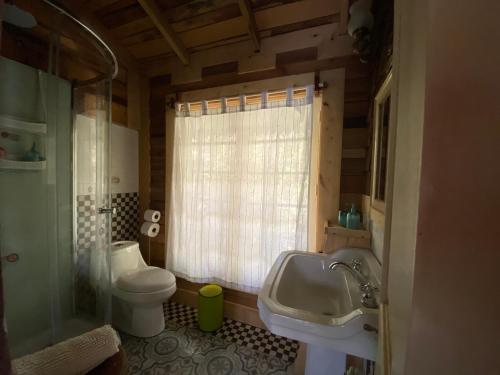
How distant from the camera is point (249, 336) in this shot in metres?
1.64

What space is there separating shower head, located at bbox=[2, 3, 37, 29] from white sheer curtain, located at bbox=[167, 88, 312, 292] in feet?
3.37

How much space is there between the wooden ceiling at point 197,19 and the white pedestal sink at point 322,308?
1624 mm

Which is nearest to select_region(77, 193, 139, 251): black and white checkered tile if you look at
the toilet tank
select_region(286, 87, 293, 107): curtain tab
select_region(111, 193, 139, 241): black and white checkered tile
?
select_region(111, 193, 139, 241): black and white checkered tile

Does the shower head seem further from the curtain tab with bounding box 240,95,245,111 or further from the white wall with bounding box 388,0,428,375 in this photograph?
the white wall with bounding box 388,0,428,375

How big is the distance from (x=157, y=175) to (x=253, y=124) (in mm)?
1191

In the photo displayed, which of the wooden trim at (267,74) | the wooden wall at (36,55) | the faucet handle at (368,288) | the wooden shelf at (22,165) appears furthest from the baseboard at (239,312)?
the wooden wall at (36,55)

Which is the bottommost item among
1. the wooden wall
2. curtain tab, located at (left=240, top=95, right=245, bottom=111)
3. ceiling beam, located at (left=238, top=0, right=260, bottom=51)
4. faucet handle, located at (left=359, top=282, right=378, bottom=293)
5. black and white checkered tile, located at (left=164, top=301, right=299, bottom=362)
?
black and white checkered tile, located at (left=164, top=301, right=299, bottom=362)

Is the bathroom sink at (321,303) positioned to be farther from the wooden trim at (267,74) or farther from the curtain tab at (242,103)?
the wooden trim at (267,74)

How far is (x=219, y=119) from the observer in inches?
69.1

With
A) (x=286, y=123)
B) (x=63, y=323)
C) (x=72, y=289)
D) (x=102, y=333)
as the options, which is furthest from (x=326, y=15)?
(x=63, y=323)

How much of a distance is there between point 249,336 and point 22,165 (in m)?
1.99

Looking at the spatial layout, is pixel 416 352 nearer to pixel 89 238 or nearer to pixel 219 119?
pixel 219 119

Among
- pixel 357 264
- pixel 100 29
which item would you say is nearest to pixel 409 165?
pixel 357 264

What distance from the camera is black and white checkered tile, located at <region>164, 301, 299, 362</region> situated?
1505 millimetres
